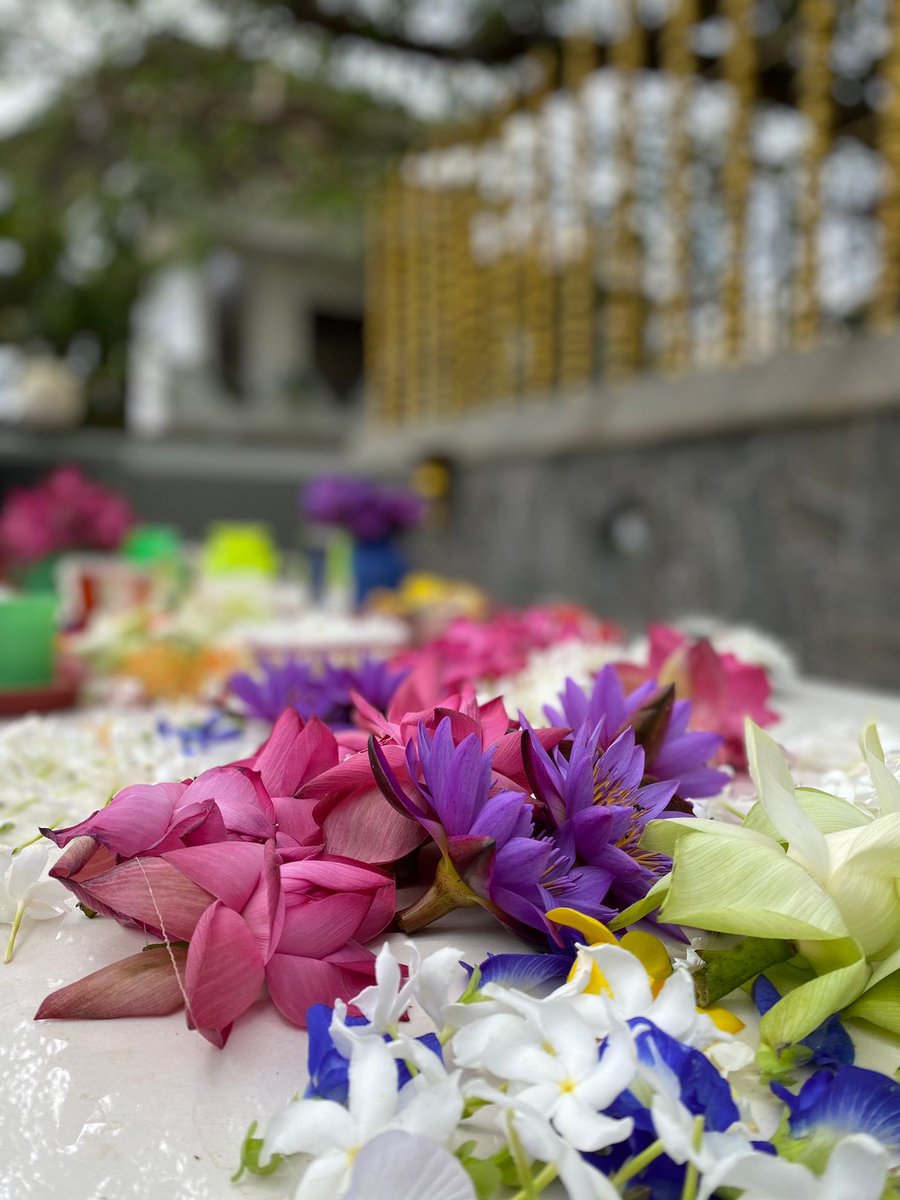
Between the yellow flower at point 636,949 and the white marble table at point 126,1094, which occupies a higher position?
the yellow flower at point 636,949

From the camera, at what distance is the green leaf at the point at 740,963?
1.27 feet

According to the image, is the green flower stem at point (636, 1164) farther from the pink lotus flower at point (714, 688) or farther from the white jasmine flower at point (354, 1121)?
the pink lotus flower at point (714, 688)

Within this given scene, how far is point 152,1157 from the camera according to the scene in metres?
0.33

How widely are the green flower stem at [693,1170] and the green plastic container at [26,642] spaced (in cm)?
94

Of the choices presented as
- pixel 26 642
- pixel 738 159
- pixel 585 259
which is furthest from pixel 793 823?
pixel 585 259

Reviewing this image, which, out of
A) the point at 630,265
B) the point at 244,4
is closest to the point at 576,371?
the point at 630,265

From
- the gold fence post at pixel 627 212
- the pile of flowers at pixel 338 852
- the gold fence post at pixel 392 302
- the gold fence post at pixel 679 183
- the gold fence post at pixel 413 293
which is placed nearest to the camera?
the pile of flowers at pixel 338 852

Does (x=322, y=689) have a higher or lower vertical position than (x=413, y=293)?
lower

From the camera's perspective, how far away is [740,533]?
2.44m

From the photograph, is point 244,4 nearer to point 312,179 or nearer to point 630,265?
point 312,179

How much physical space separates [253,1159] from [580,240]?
3225mm

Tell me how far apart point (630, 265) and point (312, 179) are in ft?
7.69

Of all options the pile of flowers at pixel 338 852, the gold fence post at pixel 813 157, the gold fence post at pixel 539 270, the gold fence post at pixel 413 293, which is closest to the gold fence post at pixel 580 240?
the gold fence post at pixel 539 270

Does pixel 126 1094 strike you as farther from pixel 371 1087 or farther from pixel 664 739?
pixel 664 739
